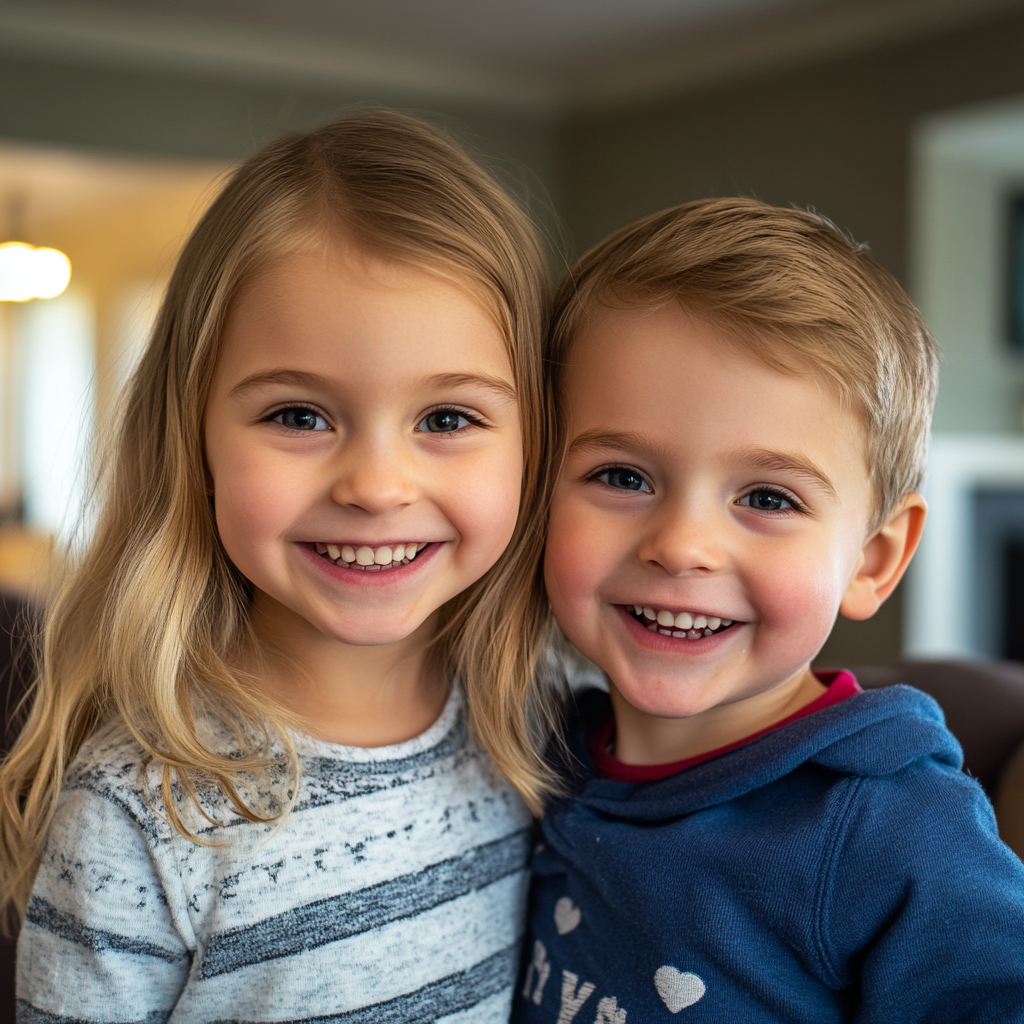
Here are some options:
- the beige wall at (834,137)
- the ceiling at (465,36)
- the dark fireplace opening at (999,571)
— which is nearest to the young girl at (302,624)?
the beige wall at (834,137)

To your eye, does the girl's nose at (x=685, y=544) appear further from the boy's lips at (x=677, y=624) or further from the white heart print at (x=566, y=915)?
the white heart print at (x=566, y=915)

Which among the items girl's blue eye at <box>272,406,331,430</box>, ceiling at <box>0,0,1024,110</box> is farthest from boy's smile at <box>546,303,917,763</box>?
ceiling at <box>0,0,1024,110</box>

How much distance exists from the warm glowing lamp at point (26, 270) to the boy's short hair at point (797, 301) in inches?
184

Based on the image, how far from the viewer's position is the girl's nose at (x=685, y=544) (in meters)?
0.85

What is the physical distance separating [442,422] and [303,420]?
0.11 meters

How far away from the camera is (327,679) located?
38.7 inches

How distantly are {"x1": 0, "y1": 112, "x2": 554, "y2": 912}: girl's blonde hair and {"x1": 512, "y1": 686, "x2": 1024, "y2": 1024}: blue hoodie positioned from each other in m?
0.14

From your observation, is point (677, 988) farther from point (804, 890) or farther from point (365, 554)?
point (365, 554)

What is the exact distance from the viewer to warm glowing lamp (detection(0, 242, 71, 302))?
16.2 ft

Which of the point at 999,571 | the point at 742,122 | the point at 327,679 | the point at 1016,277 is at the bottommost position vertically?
the point at 999,571

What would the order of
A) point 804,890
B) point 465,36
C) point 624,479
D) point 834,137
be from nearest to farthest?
point 804,890 < point 624,479 < point 834,137 < point 465,36

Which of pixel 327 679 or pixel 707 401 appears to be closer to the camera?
pixel 707 401

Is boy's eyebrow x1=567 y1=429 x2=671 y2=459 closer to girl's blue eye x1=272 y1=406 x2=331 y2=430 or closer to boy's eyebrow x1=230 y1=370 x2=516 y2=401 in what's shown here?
boy's eyebrow x1=230 y1=370 x2=516 y2=401

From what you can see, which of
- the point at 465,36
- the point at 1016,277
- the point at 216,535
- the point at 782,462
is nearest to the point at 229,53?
the point at 465,36
